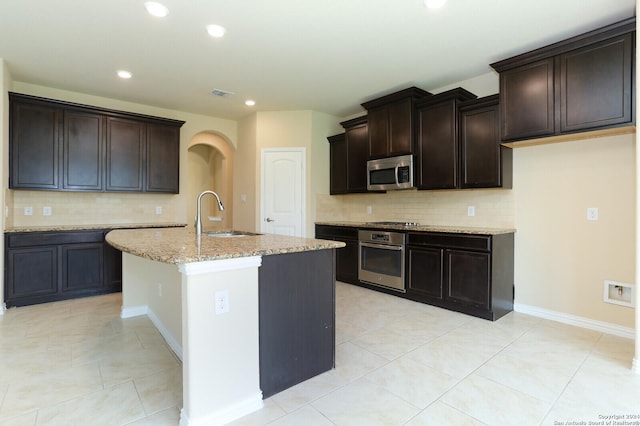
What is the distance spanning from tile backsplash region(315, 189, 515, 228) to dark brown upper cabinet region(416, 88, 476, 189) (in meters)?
0.40

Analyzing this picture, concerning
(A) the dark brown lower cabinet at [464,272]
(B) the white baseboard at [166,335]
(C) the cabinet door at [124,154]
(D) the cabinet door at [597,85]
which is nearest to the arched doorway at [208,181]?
(C) the cabinet door at [124,154]

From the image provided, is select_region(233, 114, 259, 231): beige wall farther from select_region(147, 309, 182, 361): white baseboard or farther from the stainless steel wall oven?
select_region(147, 309, 182, 361): white baseboard

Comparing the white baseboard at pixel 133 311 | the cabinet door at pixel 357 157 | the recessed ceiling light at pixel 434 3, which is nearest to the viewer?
the recessed ceiling light at pixel 434 3

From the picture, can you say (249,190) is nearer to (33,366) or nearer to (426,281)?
(426,281)

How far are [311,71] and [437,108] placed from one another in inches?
58.8

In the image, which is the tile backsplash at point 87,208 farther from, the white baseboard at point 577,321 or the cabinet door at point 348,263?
the white baseboard at point 577,321

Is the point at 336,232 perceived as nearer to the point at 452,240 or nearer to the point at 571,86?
the point at 452,240

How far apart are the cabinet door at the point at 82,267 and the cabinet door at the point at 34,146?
828 millimetres

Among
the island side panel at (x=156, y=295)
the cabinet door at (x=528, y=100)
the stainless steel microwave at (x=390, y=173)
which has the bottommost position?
the island side panel at (x=156, y=295)

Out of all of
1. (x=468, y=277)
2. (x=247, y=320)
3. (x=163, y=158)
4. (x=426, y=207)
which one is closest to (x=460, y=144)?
(x=426, y=207)

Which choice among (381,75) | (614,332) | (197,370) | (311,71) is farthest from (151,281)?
(614,332)

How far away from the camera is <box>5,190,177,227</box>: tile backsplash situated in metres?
4.10

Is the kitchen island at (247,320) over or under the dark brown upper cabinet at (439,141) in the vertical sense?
under

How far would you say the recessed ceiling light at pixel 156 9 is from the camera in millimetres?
2396
